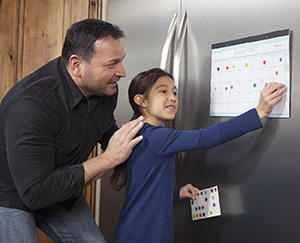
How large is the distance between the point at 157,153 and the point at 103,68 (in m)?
0.34

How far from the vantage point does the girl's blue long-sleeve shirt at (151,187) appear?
990 millimetres

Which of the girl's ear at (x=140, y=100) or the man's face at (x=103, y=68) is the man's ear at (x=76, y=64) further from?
the girl's ear at (x=140, y=100)

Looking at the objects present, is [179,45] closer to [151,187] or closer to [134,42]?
[134,42]

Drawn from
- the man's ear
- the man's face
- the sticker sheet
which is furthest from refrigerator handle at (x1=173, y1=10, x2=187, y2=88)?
the man's ear

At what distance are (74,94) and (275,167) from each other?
0.70 metres

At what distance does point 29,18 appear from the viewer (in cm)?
171

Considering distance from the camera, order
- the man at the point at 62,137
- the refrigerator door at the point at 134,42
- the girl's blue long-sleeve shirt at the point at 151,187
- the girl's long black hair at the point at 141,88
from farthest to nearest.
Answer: the refrigerator door at the point at 134,42
the girl's long black hair at the point at 141,88
the girl's blue long-sleeve shirt at the point at 151,187
the man at the point at 62,137

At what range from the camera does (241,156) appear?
105 cm

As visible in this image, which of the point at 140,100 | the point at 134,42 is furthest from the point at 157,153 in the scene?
the point at 134,42

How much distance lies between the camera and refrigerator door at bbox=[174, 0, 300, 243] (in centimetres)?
94

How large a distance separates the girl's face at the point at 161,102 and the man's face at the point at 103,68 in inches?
5.4

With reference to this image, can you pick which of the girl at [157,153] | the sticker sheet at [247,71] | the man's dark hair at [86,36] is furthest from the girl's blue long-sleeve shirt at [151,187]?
the man's dark hair at [86,36]

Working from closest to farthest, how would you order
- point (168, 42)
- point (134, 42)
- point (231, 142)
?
point (231, 142) → point (168, 42) → point (134, 42)

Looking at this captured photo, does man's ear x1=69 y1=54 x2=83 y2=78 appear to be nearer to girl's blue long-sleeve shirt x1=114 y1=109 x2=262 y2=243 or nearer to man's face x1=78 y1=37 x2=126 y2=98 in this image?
man's face x1=78 y1=37 x2=126 y2=98
